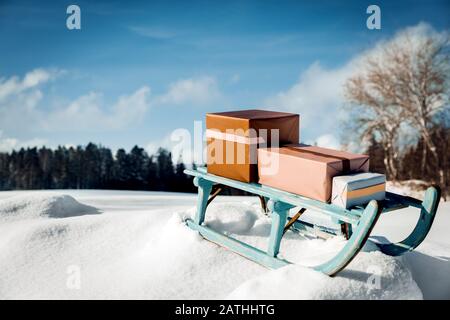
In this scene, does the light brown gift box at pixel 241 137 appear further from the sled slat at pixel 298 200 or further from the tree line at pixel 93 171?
the tree line at pixel 93 171

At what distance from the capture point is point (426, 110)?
10.5 meters

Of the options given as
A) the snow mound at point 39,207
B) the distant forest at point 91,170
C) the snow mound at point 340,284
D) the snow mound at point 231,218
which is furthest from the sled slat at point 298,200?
the distant forest at point 91,170

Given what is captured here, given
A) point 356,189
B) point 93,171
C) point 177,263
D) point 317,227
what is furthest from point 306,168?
point 93,171

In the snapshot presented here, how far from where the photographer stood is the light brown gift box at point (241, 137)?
3.61 meters

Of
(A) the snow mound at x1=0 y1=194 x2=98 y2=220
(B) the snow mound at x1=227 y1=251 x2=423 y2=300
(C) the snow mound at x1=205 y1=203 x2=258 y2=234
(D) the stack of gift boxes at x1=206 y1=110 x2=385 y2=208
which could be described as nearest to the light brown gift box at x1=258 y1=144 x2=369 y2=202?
(D) the stack of gift boxes at x1=206 y1=110 x2=385 y2=208

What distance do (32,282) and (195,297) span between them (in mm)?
1375

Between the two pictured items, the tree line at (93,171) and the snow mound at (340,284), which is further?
the tree line at (93,171)

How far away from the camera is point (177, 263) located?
372cm

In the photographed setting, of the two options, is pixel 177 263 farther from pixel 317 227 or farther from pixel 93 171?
pixel 93 171

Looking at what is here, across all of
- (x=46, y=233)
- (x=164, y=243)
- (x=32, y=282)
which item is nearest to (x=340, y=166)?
(x=164, y=243)

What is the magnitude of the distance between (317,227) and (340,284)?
1355 mm

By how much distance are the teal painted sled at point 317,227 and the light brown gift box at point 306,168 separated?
2.5 inches

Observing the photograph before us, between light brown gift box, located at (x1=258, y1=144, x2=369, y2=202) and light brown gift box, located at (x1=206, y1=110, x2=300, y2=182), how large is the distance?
96 millimetres
